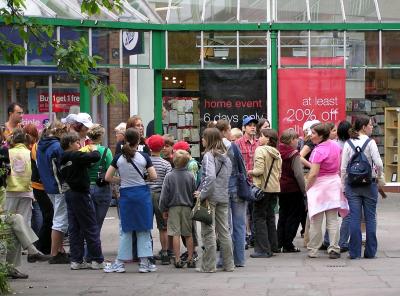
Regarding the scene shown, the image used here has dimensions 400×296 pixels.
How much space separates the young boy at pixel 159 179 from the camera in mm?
12531

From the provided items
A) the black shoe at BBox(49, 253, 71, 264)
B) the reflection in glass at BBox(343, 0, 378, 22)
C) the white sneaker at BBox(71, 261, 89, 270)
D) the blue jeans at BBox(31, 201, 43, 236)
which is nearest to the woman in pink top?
the white sneaker at BBox(71, 261, 89, 270)

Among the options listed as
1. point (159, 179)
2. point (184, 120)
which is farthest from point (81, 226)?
point (184, 120)

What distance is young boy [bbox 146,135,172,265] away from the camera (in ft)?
41.1

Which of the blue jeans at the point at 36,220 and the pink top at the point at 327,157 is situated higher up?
the pink top at the point at 327,157

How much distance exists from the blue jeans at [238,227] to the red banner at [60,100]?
823 centimetres

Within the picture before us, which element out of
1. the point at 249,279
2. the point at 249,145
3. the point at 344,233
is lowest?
the point at 249,279

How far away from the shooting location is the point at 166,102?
20.4 metres

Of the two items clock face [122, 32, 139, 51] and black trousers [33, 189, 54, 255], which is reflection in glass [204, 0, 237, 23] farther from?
black trousers [33, 189, 54, 255]

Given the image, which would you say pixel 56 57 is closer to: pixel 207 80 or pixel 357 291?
pixel 357 291

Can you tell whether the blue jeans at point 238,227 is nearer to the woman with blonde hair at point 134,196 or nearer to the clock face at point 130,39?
the woman with blonde hair at point 134,196

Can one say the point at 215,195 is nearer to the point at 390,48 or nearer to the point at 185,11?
the point at 185,11

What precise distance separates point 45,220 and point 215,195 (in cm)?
287

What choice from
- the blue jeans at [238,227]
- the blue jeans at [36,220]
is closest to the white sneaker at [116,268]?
the blue jeans at [238,227]

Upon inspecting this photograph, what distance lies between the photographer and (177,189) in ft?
39.5
